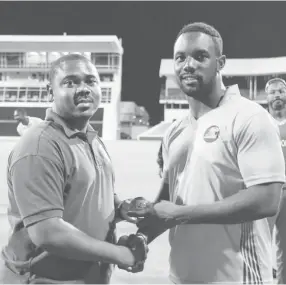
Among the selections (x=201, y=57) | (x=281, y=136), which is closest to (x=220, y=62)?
(x=201, y=57)

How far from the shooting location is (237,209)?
1.66m

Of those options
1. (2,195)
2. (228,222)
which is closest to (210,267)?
(228,222)

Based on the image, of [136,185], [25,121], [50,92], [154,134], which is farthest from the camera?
[154,134]

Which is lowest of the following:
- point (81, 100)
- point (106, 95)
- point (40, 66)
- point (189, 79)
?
point (81, 100)

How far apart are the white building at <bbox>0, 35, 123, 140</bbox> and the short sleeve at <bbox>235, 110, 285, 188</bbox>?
1120 inches

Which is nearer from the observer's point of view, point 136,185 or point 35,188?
point 35,188

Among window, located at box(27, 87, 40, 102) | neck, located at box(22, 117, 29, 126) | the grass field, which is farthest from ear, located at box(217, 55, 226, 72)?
window, located at box(27, 87, 40, 102)

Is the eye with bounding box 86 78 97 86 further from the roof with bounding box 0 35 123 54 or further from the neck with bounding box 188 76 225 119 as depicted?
the roof with bounding box 0 35 123 54

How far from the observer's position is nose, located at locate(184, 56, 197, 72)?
182 cm

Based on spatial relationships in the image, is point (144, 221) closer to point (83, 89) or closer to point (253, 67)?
point (83, 89)

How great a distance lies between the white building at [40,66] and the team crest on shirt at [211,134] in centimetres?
2832

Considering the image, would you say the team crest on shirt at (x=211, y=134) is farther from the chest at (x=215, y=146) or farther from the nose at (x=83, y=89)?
the nose at (x=83, y=89)

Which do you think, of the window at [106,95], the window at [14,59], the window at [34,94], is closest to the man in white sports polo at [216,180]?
the window at [106,95]

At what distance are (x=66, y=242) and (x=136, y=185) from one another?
24.3 ft
